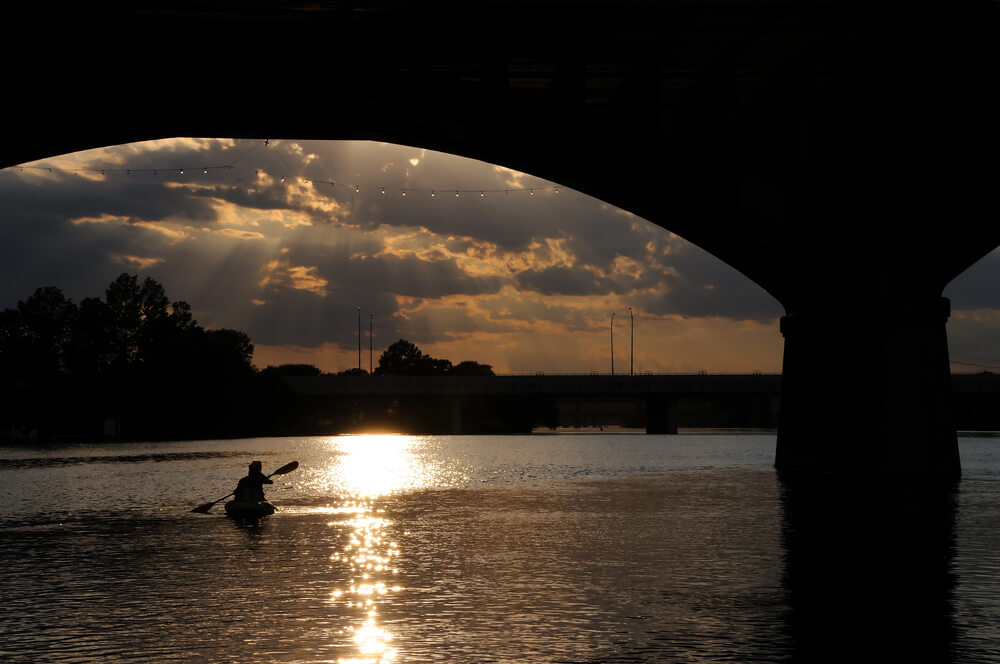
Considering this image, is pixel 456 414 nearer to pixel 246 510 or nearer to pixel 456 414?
pixel 456 414

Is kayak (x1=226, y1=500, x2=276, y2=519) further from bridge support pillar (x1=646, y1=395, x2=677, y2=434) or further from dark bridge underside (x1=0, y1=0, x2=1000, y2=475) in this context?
bridge support pillar (x1=646, y1=395, x2=677, y2=434)

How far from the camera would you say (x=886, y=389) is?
108 feet

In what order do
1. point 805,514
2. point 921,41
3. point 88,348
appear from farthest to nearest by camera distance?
point 88,348
point 921,41
point 805,514

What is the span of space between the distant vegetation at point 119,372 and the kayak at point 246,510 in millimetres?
85158

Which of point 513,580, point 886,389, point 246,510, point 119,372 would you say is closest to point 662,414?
point 119,372

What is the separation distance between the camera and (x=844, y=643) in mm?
10820

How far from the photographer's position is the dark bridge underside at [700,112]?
25000 mm

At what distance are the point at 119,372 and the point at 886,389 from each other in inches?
3537

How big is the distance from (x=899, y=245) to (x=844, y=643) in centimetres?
2494

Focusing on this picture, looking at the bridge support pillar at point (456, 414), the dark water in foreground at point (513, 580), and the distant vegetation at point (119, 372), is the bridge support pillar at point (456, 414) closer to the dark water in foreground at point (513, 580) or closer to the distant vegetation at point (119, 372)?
the distant vegetation at point (119, 372)

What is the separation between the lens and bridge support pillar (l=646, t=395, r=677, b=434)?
136 meters

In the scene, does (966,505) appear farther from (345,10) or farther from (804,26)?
(345,10)

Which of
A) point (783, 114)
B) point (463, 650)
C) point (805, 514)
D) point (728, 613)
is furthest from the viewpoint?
point (783, 114)

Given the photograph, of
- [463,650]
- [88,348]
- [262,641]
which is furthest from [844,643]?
[88,348]
